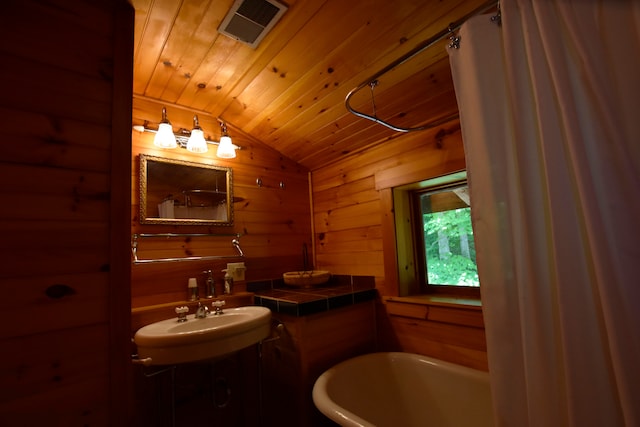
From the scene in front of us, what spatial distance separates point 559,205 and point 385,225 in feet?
4.27

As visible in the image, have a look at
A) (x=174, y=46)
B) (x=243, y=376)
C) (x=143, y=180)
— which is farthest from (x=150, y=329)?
(x=174, y=46)

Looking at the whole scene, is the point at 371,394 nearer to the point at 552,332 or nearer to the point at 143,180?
the point at 552,332

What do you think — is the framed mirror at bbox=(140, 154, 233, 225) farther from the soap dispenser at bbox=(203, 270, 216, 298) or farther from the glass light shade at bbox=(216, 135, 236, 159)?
the soap dispenser at bbox=(203, 270, 216, 298)

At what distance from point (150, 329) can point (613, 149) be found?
5.39 feet

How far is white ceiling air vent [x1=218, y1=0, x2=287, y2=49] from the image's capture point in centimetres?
114

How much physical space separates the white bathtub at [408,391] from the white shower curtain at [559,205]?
80 centimetres

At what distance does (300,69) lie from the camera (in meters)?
1.48

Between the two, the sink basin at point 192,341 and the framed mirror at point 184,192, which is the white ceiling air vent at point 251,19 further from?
the sink basin at point 192,341

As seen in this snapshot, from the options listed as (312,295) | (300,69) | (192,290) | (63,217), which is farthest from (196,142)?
(312,295)

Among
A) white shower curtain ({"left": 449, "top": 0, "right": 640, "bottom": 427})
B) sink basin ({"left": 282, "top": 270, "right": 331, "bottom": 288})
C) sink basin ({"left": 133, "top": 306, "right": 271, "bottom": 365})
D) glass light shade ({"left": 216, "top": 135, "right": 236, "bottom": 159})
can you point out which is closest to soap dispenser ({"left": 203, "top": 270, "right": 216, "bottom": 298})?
sink basin ({"left": 133, "top": 306, "right": 271, "bottom": 365})

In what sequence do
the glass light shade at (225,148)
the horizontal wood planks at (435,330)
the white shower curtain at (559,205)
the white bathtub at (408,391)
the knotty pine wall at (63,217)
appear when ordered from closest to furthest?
the white shower curtain at (559,205) → the knotty pine wall at (63,217) → the white bathtub at (408,391) → the horizontal wood planks at (435,330) → the glass light shade at (225,148)

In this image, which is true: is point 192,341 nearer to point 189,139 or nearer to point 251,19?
point 189,139

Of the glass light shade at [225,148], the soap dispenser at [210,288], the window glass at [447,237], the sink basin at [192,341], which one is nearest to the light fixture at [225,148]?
the glass light shade at [225,148]

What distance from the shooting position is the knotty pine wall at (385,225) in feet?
5.13
